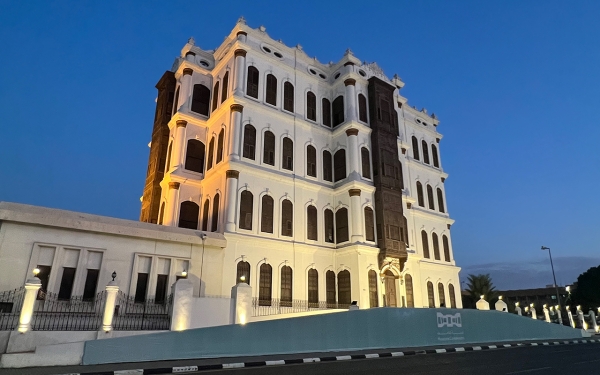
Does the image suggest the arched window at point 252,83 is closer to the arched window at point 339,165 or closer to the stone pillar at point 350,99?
the stone pillar at point 350,99

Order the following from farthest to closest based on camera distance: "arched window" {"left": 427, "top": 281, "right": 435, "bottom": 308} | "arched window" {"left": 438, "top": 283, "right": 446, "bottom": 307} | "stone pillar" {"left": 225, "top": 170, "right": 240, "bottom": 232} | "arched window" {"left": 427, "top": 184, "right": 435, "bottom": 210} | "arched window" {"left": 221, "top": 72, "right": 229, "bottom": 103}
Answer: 1. "arched window" {"left": 427, "top": 184, "right": 435, "bottom": 210}
2. "arched window" {"left": 438, "top": 283, "right": 446, "bottom": 307}
3. "arched window" {"left": 427, "top": 281, "right": 435, "bottom": 308}
4. "arched window" {"left": 221, "top": 72, "right": 229, "bottom": 103}
5. "stone pillar" {"left": 225, "top": 170, "right": 240, "bottom": 232}

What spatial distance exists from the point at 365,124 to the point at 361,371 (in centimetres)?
1909

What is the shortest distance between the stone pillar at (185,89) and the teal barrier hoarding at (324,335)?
54.7 feet

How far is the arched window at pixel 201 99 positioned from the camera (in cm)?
2505

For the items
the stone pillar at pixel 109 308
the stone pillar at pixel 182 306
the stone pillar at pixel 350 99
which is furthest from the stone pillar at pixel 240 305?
the stone pillar at pixel 350 99

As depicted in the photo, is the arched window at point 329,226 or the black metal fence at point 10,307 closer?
the black metal fence at point 10,307

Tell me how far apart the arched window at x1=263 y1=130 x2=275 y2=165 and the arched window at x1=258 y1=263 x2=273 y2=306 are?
6072 mm

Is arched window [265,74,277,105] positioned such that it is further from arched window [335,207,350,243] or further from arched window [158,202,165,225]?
arched window [158,202,165,225]

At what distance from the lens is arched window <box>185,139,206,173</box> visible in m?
23.7

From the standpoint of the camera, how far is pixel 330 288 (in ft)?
73.7

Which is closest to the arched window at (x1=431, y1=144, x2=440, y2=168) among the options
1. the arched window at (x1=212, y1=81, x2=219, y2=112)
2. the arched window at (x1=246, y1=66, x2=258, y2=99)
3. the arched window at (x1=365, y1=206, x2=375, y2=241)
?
the arched window at (x1=365, y1=206, x2=375, y2=241)

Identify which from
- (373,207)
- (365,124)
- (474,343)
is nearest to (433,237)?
(373,207)

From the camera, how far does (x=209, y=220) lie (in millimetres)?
21312

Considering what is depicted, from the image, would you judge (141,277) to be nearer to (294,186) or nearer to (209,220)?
(209,220)
